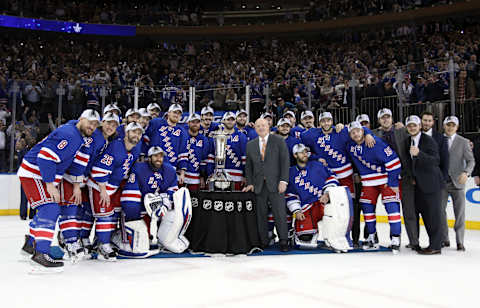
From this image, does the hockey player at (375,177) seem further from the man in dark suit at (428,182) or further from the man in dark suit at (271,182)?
the man in dark suit at (271,182)

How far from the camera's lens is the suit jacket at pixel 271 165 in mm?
5176

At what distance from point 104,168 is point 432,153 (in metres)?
3.58

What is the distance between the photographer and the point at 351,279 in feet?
11.9

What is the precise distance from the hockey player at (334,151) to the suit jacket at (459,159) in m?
1.21

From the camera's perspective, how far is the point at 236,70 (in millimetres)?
15297

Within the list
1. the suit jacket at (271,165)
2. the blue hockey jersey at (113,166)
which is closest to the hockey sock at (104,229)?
the blue hockey jersey at (113,166)

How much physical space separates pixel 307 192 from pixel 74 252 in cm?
268

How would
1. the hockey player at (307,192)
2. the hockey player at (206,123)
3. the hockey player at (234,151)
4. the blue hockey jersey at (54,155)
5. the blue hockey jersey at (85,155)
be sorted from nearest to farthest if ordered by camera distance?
the blue hockey jersey at (54,155) < the blue hockey jersey at (85,155) < the hockey player at (307,192) < the hockey player at (234,151) < the hockey player at (206,123)

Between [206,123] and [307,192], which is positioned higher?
[206,123]

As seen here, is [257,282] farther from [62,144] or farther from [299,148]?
[299,148]

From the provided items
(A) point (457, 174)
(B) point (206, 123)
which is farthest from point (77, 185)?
(A) point (457, 174)

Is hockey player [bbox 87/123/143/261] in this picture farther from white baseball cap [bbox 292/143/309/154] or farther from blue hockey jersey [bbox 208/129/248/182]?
white baseball cap [bbox 292/143/309/154]

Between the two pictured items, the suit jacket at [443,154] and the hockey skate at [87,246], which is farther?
the suit jacket at [443,154]

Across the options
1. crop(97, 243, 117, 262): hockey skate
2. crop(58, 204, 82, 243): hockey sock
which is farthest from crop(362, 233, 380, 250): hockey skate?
crop(58, 204, 82, 243): hockey sock
